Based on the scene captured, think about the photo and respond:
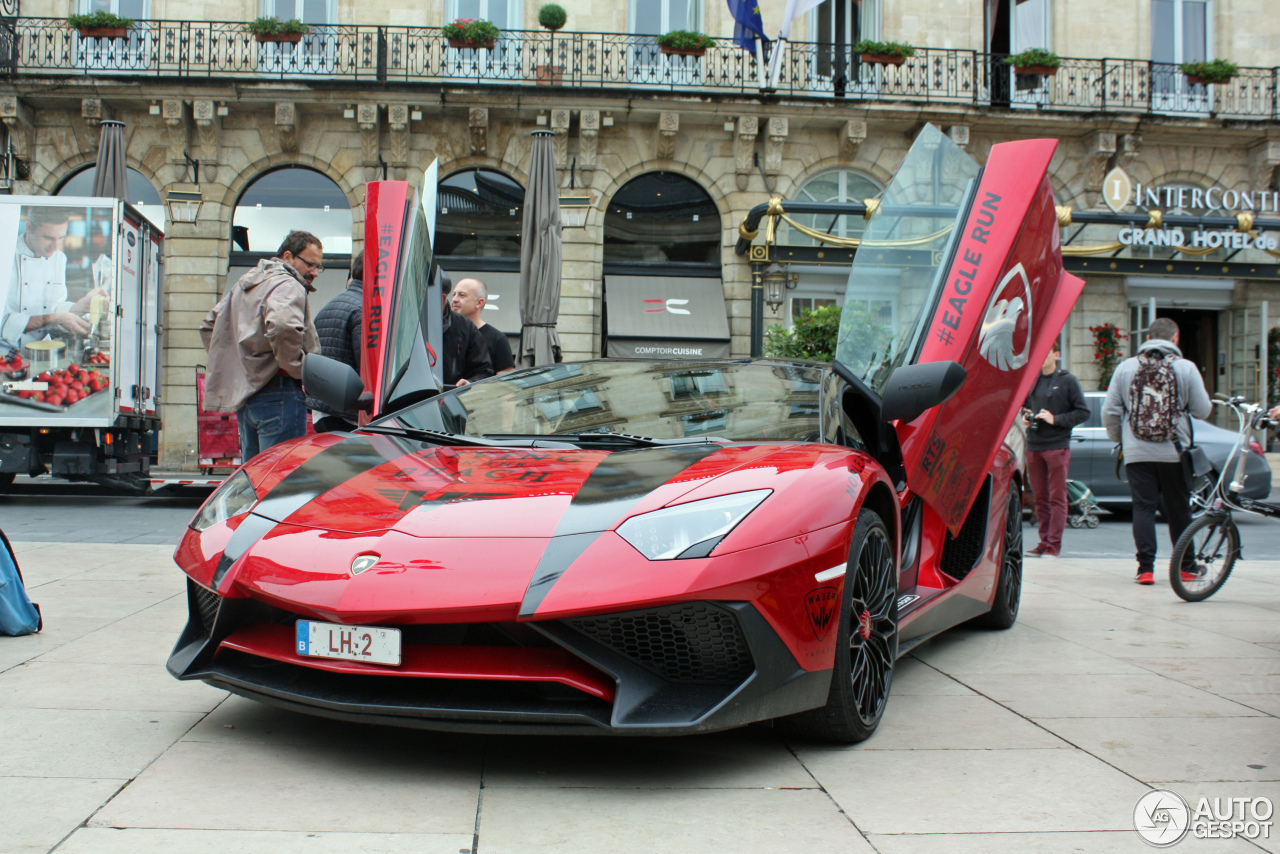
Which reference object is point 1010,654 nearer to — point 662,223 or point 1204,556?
point 1204,556

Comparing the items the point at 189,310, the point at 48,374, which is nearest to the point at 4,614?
the point at 48,374

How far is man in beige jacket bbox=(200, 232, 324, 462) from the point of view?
495 centimetres

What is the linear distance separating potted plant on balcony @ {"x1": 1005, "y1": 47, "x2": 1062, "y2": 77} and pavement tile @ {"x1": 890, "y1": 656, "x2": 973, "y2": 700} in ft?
54.4

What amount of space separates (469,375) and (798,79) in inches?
538

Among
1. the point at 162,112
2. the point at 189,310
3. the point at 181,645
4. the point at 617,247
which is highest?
the point at 162,112

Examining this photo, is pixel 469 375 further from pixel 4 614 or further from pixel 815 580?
pixel 815 580

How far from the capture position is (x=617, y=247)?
1802 centimetres

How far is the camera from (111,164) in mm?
13633

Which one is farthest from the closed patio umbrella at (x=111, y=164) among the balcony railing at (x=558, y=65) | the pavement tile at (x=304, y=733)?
the pavement tile at (x=304, y=733)

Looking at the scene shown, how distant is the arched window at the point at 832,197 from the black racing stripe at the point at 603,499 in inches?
610

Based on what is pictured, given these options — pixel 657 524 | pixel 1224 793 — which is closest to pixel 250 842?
pixel 657 524

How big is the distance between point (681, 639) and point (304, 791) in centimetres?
91

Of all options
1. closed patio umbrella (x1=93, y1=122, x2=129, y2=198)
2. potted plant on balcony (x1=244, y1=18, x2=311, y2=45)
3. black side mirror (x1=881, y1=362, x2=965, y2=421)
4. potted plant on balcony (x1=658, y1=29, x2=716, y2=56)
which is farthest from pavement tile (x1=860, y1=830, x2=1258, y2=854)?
potted plant on balcony (x1=244, y1=18, x2=311, y2=45)

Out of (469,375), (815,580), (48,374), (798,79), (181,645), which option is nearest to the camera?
(815,580)
